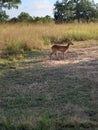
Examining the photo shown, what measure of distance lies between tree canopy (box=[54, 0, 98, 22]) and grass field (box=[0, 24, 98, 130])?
37860 millimetres

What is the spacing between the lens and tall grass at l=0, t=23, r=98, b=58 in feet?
49.5

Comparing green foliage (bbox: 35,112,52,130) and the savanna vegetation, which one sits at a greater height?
green foliage (bbox: 35,112,52,130)

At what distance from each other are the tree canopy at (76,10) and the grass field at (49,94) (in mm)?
37860

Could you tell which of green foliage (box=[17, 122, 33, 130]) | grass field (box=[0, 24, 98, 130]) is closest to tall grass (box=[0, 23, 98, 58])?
grass field (box=[0, 24, 98, 130])

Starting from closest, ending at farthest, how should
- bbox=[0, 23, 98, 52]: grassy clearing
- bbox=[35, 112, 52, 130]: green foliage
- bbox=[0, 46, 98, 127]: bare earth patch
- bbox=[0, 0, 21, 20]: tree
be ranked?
A: bbox=[35, 112, 52, 130]: green foliage, bbox=[0, 46, 98, 127]: bare earth patch, bbox=[0, 23, 98, 52]: grassy clearing, bbox=[0, 0, 21, 20]: tree

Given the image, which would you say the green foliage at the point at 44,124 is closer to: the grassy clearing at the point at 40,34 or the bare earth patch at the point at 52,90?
the bare earth patch at the point at 52,90

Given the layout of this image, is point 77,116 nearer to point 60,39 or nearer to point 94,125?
point 94,125

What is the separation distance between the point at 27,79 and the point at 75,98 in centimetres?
212

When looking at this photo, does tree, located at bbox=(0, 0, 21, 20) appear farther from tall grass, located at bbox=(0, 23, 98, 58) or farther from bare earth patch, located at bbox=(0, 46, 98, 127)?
bare earth patch, located at bbox=(0, 46, 98, 127)

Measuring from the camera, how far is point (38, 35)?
58.2 feet

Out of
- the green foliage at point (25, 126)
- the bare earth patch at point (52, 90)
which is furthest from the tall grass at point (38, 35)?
the green foliage at point (25, 126)

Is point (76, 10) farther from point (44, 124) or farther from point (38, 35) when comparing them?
point (44, 124)

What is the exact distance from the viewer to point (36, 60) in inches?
480

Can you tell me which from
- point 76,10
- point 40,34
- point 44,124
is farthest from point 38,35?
point 76,10
